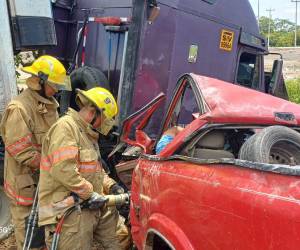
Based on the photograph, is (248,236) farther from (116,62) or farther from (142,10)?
(116,62)

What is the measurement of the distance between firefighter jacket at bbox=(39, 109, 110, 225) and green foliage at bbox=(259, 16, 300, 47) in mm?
72119

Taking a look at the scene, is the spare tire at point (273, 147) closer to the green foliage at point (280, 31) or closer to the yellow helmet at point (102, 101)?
the yellow helmet at point (102, 101)

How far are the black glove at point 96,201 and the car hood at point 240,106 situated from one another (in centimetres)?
115

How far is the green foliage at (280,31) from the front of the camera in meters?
72.6

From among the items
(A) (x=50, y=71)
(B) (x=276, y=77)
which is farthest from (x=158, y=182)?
(B) (x=276, y=77)

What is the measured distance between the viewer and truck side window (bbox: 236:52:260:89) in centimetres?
677

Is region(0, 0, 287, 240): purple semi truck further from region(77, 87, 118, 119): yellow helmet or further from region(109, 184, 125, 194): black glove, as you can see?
region(77, 87, 118, 119): yellow helmet

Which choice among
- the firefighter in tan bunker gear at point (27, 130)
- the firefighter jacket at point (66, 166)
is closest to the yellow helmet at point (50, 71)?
the firefighter in tan bunker gear at point (27, 130)

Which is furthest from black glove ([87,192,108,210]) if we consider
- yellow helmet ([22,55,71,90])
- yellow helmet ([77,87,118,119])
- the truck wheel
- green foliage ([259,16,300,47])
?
green foliage ([259,16,300,47])

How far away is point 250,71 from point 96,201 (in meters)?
4.06

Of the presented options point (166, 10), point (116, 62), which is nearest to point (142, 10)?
point (166, 10)

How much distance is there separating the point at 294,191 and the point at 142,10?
343cm

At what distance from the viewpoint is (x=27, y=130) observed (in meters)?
3.99

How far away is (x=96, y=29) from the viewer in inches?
238
